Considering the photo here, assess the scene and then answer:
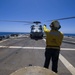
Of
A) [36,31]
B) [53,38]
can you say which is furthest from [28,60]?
[36,31]

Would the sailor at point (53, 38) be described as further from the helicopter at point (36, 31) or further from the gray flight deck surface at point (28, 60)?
the helicopter at point (36, 31)

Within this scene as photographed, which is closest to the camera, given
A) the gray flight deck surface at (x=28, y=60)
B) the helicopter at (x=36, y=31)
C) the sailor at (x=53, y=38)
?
the sailor at (x=53, y=38)

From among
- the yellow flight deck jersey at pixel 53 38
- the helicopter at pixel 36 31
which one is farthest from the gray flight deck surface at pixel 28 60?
the helicopter at pixel 36 31

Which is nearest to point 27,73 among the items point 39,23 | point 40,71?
point 40,71

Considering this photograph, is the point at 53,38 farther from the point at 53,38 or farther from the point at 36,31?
the point at 36,31

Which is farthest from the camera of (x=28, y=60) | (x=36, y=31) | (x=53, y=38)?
(x=36, y=31)

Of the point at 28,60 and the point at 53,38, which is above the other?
the point at 53,38

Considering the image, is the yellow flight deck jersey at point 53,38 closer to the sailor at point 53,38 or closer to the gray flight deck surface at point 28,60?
the sailor at point 53,38

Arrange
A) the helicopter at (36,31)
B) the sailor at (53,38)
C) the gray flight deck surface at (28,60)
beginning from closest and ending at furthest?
1. the sailor at (53,38)
2. the gray flight deck surface at (28,60)
3. the helicopter at (36,31)

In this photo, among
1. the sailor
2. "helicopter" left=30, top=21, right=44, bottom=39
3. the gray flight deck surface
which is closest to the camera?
the sailor

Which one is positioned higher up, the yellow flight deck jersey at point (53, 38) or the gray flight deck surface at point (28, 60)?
the yellow flight deck jersey at point (53, 38)

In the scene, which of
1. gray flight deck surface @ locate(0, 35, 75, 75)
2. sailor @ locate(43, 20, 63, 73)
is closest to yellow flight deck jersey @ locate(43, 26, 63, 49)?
sailor @ locate(43, 20, 63, 73)

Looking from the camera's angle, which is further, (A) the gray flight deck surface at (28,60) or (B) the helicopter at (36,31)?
(B) the helicopter at (36,31)

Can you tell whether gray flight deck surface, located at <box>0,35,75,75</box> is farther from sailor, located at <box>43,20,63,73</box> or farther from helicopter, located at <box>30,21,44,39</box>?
helicopter, located at <box>30,21,44,39</box>
